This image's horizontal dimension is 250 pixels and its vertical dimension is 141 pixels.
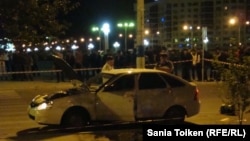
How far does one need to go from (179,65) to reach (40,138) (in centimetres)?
1961

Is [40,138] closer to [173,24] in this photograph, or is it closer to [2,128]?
[2,128]

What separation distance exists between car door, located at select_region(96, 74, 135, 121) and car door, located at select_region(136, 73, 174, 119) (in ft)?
0.64

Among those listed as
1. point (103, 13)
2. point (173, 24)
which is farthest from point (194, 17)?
point (103, 13)

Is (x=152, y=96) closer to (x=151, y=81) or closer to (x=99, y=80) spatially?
(x=151, y=81)

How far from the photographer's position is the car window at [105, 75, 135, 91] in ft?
42.0

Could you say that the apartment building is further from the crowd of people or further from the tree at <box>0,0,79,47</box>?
the tree at <box>0,0,79,47</box>

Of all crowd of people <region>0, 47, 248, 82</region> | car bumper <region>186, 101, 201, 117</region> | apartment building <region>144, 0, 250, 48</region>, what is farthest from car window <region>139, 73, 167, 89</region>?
apartment building <region>144, 0, 250, 48</region>

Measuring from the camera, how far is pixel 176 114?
1337 cm

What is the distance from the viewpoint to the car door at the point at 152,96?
1295cm

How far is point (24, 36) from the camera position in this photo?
420 inches

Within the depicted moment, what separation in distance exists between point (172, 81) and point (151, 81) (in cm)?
60

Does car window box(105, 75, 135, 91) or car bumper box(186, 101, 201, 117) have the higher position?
car window box(105, 75, 135, 91)

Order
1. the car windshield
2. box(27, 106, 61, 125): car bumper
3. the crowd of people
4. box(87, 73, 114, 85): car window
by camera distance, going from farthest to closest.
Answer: the crowd of people → box(87, 73, 114, 85): car window → the car windshield → box(27, 106, 61, 125): car bumper

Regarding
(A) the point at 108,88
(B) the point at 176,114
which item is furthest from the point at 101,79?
(B) the point at 176,114
